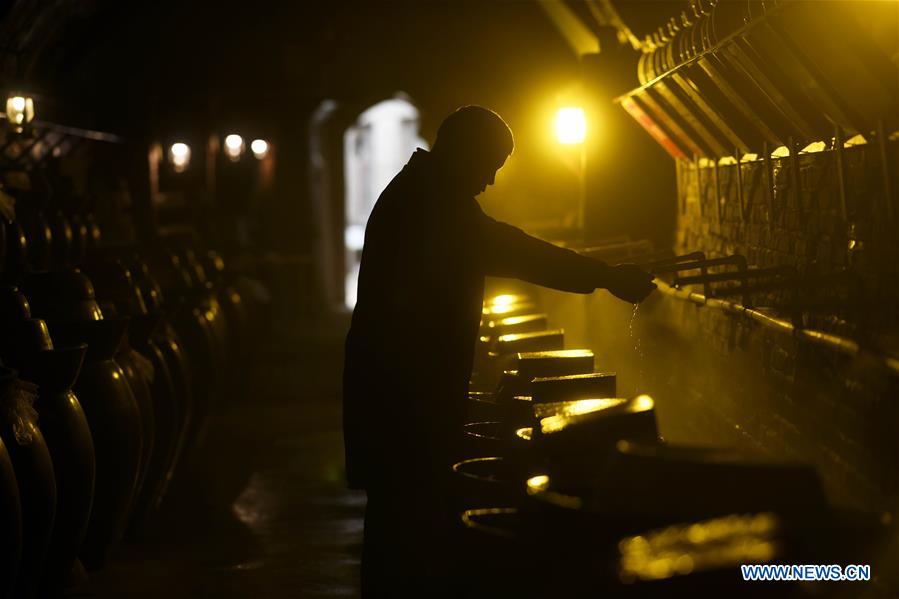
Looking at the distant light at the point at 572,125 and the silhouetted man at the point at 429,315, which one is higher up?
the distant light at the point at 572,125

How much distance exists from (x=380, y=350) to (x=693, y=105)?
8.95 ft

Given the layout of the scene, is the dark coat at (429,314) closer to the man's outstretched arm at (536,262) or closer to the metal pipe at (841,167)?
the man's outstretched arm at (536,262)

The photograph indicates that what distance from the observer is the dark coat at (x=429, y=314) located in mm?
4566

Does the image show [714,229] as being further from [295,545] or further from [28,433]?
[28,433]

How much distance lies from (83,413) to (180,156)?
14453 mm

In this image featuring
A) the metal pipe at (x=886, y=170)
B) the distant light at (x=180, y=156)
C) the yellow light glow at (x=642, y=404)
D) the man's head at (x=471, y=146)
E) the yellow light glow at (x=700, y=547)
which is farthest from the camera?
the distant light at (x=180, y=156)

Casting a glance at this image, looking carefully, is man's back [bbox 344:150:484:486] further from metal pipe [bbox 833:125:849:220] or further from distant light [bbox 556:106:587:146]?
distant light [bbox 556:106:587:146]

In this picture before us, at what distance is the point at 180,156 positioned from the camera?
19734mm

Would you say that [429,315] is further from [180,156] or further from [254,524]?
[180,156]

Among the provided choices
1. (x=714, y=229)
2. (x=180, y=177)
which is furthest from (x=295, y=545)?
(x=180, y=177)

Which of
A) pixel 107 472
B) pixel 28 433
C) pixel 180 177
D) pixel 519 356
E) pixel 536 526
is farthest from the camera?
pixel 180 177

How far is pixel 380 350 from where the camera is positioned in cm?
459

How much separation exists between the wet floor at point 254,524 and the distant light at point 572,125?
119 inches

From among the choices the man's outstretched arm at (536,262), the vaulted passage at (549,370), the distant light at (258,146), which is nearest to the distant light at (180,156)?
the distant light at (258,146)
